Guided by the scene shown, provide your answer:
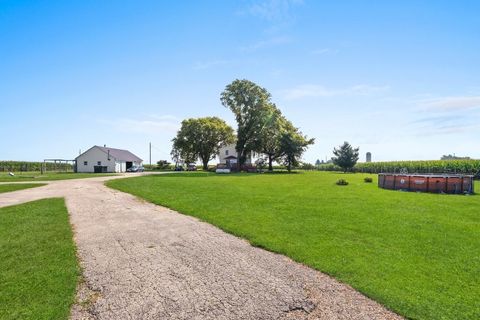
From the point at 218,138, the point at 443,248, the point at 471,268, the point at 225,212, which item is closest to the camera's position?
the point at 471,268

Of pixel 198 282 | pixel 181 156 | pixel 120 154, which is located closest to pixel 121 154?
pixel 120 154

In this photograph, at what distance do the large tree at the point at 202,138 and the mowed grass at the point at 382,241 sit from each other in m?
60.1

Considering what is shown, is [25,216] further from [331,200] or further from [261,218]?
[331,200]

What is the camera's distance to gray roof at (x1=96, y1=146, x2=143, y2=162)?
67463mm

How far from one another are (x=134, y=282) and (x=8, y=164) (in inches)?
3215

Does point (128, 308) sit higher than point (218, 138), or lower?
lower

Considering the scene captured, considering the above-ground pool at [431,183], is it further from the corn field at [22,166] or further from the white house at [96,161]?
the corn field at [22,166]

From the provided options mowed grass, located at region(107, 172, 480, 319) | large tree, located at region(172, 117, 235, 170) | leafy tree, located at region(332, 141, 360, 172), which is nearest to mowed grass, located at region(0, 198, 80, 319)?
mowed grass, located at region(107, 172, 480, 319)

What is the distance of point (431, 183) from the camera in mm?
22547

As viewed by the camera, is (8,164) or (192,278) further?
(8,164)

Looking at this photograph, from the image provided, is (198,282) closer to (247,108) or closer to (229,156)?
(247,108)

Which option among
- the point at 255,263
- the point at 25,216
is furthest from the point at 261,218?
the point at 25,216

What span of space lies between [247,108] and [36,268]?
5508cm

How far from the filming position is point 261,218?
1142 cm
